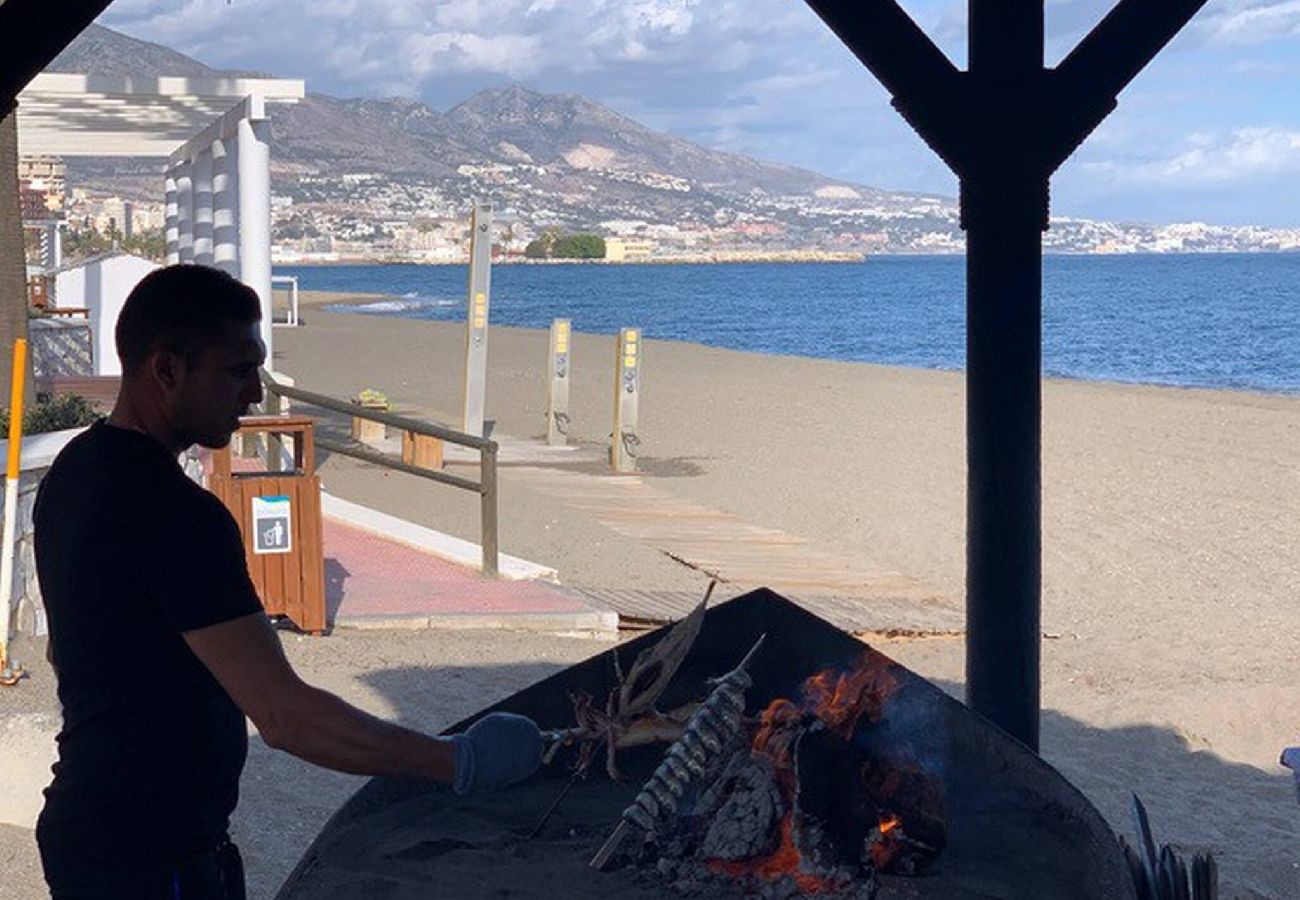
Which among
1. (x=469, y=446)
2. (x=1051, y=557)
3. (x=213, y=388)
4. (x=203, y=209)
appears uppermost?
(x=203, y=209)

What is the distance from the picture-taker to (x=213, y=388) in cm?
267

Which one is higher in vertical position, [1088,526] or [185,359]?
[185,359]

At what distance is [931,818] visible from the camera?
372 cm

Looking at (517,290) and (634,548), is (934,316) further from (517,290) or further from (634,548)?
(634,548)

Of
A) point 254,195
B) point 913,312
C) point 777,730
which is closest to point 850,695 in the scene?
point 777,730

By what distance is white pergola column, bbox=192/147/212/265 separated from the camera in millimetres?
18578

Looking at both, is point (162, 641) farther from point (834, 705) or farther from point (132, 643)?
point (834, 705)

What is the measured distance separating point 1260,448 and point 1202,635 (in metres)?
11.0

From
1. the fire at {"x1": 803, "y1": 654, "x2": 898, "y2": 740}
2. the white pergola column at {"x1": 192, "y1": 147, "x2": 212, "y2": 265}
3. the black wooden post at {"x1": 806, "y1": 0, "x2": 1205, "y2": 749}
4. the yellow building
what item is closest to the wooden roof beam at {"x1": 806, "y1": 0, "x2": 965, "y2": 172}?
the black wooden post at {"x1": 806, "y1": 0, "x2": 1205, "y2": 749}

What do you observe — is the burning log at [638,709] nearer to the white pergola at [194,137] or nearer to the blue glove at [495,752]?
the blue glove at [495,752]

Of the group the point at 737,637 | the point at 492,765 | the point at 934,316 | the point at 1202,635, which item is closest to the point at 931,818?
the point at 737,637

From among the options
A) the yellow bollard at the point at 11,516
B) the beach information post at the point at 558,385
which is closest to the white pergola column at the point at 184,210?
the beach information post at the point at 558,385

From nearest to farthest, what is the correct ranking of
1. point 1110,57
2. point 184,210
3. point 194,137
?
point 1110,57 < point 194,137 < point 184,210

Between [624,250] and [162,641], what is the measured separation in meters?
186
